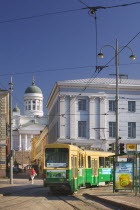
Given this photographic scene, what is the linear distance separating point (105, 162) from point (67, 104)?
82.1 feet

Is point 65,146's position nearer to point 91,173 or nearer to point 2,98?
point 91,173

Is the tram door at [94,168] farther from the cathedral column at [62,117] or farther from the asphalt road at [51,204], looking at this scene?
the cathedral column at [62,117]

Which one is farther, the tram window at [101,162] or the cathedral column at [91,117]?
the cathedral column at [91,117]

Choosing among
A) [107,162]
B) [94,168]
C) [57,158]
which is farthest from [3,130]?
[57,158]

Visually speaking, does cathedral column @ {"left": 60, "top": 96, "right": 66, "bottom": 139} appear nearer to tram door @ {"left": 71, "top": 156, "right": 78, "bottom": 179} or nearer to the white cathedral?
tram door @ {"left": 71, "top": 156, "right": 78, "bottom": 179}

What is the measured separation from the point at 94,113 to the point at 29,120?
368ft

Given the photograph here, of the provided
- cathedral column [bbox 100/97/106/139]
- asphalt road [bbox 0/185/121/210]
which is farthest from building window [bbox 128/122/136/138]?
asphalt road [bbox 0/185/121/210]

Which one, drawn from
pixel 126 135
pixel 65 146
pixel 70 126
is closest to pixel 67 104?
pixel 70 126

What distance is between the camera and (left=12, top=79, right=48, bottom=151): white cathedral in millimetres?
164750

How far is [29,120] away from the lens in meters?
170

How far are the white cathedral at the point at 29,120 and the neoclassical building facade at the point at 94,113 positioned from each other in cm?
10507

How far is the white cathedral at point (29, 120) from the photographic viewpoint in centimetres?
16475

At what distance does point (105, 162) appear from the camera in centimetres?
3478

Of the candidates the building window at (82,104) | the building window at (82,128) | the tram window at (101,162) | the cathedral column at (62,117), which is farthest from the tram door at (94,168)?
the building window at (82,104)
